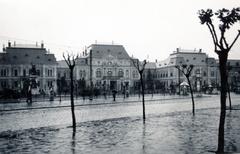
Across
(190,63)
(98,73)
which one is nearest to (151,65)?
(190,63)

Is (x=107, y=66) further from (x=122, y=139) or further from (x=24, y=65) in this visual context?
(x=122, y=139)

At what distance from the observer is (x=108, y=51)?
84000mm

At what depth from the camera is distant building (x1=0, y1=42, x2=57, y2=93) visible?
69.7 metres

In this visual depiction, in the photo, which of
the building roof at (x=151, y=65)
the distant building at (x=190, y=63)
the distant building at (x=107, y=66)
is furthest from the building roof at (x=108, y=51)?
the building roof at (x=151, y=65)

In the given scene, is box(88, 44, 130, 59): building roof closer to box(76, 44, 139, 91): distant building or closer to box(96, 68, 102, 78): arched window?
box(76, 44, 139, 91): distant building

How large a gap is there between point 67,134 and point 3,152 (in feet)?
11.5

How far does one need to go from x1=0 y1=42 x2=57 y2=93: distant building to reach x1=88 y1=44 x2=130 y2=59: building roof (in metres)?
12.0

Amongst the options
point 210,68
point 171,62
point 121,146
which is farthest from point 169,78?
point 121,146

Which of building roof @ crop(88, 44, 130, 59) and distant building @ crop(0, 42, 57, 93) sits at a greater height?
building roof @ crop(88, 44, 130, 59)

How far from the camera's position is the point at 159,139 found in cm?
1108

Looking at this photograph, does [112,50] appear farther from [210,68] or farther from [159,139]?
[159,139]

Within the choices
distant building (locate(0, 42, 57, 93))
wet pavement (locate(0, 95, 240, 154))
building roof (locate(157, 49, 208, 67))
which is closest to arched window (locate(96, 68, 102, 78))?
distant building (locate(0, 42, 57, 93))

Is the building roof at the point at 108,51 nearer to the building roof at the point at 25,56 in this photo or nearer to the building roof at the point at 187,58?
the building roof at the point at 25,56

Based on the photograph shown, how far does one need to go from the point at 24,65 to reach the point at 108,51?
74.5 feet
